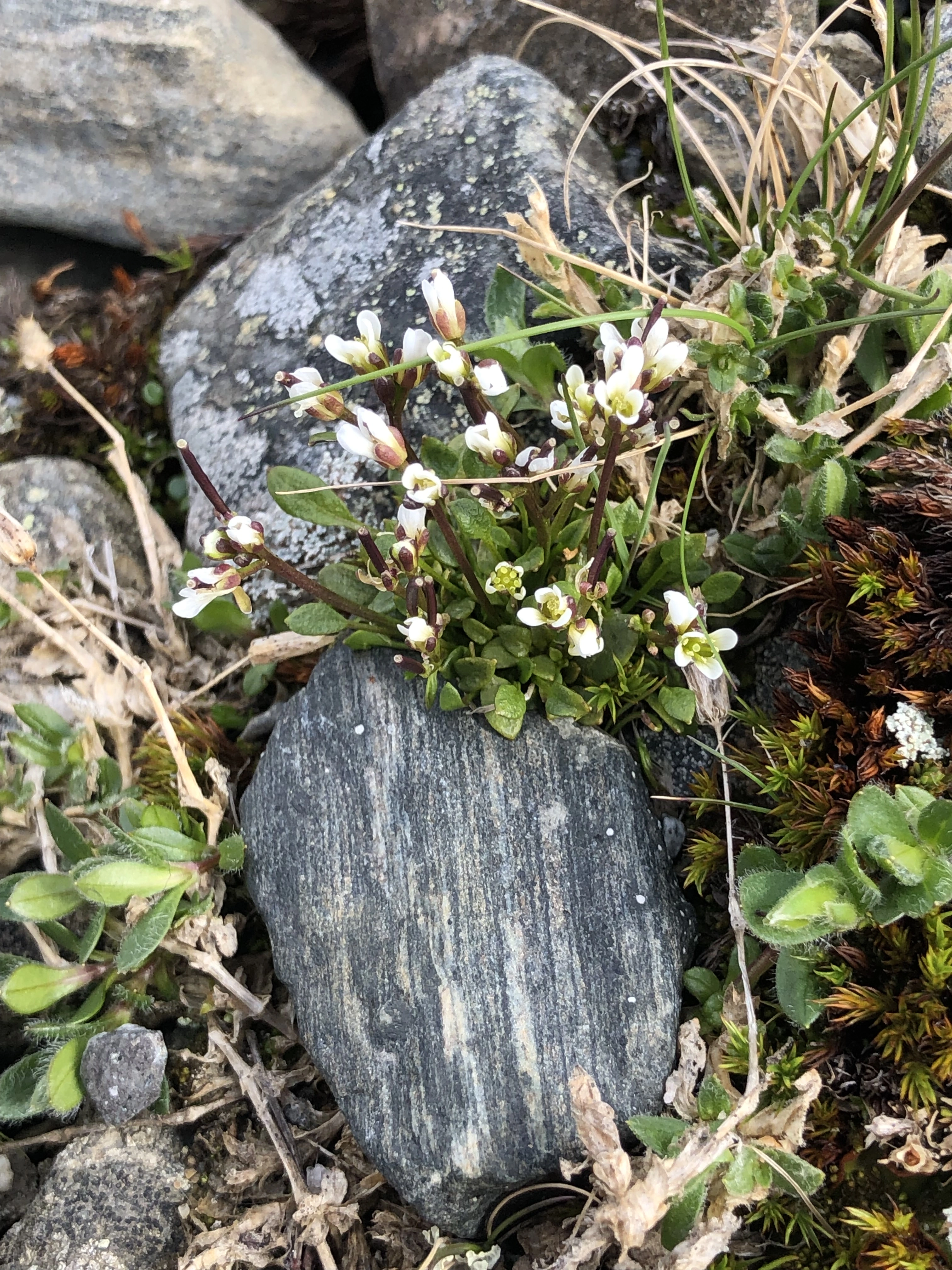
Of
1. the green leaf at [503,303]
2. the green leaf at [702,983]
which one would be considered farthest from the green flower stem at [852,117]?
the green leaf at [702,983]

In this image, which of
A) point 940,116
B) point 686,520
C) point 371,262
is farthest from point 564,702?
point 940,116

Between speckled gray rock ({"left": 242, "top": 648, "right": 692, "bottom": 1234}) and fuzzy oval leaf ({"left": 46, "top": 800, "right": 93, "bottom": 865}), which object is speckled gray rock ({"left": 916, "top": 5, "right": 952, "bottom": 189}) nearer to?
speckled gray rock ({"left": 242, "top": 648, "right": 692, "bottom": 1234})

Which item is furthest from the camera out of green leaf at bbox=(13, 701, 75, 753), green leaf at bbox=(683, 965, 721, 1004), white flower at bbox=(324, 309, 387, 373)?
green leaf at bbox=(13, 701, 75, 753)

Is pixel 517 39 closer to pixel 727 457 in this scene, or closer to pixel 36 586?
pixel 727 457

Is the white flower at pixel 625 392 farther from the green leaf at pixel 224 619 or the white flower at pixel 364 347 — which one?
the green leaf at pixel 224 619

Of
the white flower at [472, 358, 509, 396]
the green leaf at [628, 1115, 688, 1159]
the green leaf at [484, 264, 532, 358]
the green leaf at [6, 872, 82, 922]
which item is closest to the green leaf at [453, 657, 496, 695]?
the white flower at [472, 358, 509, 396]

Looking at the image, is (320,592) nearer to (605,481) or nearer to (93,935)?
(605,481)
